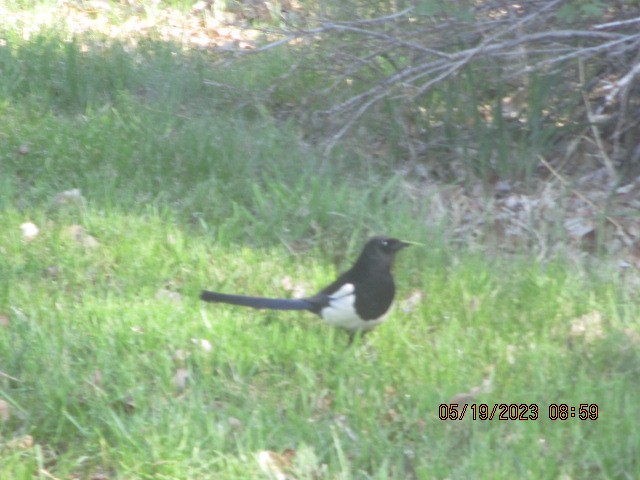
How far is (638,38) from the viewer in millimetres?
4863

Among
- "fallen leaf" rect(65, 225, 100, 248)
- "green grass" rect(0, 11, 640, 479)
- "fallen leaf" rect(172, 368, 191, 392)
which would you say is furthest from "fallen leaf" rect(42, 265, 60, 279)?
"fallen leaf" rect(172, 368, 191, 392)

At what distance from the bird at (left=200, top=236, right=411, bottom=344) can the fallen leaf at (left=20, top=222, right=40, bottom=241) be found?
3.72 feet

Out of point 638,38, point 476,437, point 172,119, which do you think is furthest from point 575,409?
point 172,119

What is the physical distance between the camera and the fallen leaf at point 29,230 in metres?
4.68

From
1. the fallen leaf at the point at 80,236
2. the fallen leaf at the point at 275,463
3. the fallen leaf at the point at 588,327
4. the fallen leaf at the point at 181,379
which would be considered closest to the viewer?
the fallen leaf at the point at 275,463

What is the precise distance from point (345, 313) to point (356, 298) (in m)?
0.08

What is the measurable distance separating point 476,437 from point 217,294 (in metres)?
1.37

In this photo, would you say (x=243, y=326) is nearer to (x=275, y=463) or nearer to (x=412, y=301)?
(x=412, y=301)

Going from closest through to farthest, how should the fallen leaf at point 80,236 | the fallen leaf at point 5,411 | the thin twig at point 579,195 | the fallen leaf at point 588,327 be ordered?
the fallen leaf at point 5,411, the fallen leaf at point 588,327, the fallen leaf at point 80,236, the thin twig at point 579,195

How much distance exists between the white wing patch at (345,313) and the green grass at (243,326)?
0.10m

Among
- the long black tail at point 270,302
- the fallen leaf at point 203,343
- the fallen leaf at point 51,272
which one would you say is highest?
the fallen leaf at point 51,272

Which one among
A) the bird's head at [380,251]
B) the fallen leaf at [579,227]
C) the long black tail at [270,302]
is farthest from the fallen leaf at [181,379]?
the fallen leaf at [579,227]

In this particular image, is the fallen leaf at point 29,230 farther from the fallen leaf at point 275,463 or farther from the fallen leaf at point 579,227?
the fallen leaf at point 579,227

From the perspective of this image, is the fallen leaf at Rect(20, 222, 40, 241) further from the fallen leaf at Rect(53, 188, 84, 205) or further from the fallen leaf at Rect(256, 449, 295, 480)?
the fallen leaf at Rect(256, 449, 295, 480)
